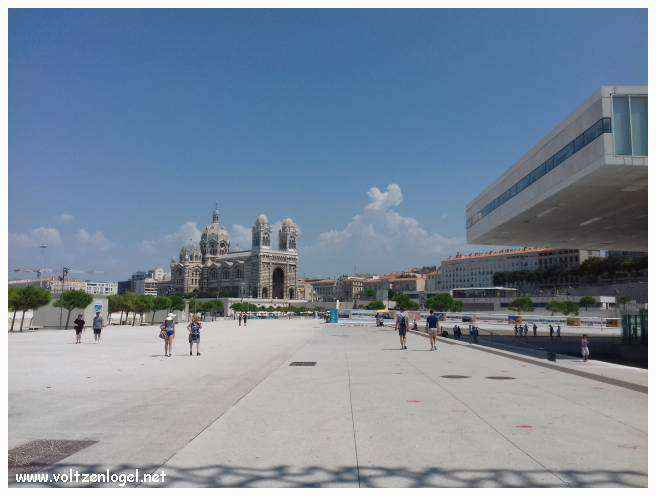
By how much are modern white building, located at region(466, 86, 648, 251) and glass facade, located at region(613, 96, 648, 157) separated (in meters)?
0.04

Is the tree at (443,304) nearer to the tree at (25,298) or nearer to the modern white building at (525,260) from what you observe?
the modern white building at (525,260)

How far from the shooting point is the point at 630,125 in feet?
72.7

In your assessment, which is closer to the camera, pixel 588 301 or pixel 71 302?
pixel 71 302

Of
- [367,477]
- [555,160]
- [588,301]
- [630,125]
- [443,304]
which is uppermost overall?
[630,125]

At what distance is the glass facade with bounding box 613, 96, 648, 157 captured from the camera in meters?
22.1

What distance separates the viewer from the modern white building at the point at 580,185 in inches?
875

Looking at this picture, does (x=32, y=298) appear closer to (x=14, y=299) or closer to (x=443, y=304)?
(x=14, y=299)

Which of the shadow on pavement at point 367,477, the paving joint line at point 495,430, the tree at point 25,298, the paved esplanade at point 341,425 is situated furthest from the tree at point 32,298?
the shadow on pavement at point 367,477

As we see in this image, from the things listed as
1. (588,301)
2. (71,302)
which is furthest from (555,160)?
(588,301)

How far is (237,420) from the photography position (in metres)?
8.95

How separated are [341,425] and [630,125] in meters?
20.2
